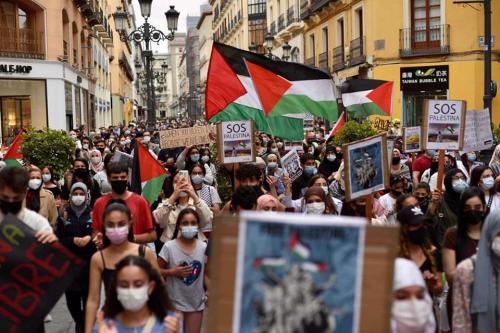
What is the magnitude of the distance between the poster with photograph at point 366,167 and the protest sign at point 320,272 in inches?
156

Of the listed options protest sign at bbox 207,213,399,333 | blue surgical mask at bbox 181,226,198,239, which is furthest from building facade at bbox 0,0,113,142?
protest sign at bbox 207,213,399,333

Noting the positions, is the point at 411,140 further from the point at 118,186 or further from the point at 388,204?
the point at 118,186

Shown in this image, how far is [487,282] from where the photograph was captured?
442 cm

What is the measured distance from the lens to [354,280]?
296 cm

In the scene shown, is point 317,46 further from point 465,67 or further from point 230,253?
point 230,253

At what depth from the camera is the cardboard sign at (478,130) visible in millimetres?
11578

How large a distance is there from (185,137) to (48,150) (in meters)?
2.09

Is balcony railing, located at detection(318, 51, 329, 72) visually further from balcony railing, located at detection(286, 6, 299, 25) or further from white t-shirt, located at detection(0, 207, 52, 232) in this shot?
white t-shirt, located at detection(0, 207, 52, 232)

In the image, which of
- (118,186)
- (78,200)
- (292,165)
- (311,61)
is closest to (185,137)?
(292,165)

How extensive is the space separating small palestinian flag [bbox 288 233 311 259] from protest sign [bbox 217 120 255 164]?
6.79 meters

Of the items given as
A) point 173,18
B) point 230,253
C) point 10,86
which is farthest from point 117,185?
point 10,86

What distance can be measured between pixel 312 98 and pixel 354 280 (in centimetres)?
706

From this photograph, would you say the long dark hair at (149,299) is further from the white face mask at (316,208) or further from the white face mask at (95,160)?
the white face mask at (95,160)

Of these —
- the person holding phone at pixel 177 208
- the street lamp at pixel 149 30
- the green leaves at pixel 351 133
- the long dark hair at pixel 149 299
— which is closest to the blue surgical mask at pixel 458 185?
the person holding phone at pixel 177 208
